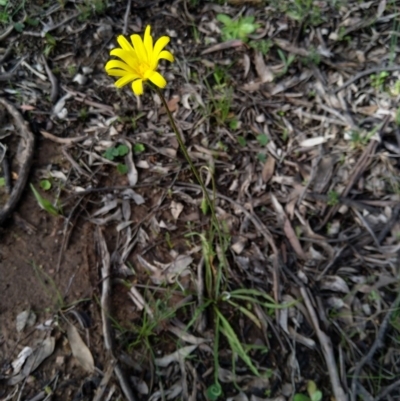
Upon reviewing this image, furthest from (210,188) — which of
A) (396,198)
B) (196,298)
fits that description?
(396,198)

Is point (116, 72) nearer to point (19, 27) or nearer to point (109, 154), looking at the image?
point (109, 154)

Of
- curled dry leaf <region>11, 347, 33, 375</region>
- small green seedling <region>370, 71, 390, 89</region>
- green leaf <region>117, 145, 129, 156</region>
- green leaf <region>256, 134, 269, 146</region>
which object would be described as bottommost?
curled dry leaf <region>11, 347, 33, 375</region>

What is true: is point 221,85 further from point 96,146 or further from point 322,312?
point 322,312

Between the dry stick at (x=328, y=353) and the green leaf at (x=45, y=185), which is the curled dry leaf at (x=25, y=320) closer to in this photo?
the green leaf at (x=45, y=185)

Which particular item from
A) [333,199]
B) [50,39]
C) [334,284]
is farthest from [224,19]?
[334,284]

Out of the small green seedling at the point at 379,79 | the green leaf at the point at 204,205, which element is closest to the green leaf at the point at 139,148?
the green leaf at the point at 204,205

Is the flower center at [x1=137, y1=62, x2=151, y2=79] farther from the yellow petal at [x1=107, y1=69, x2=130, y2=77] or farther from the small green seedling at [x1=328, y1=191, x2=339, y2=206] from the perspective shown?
the small green seedling at [x1=328, y1=191, x2=339, y2=206]

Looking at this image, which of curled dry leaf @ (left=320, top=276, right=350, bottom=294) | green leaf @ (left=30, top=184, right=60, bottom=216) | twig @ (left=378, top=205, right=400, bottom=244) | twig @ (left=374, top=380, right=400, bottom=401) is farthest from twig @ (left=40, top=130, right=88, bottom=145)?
twig @ (left=374, top=380, right=400, bottom=401)

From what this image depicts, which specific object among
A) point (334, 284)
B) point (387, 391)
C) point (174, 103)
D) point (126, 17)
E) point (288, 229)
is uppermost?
point (126, 17)
